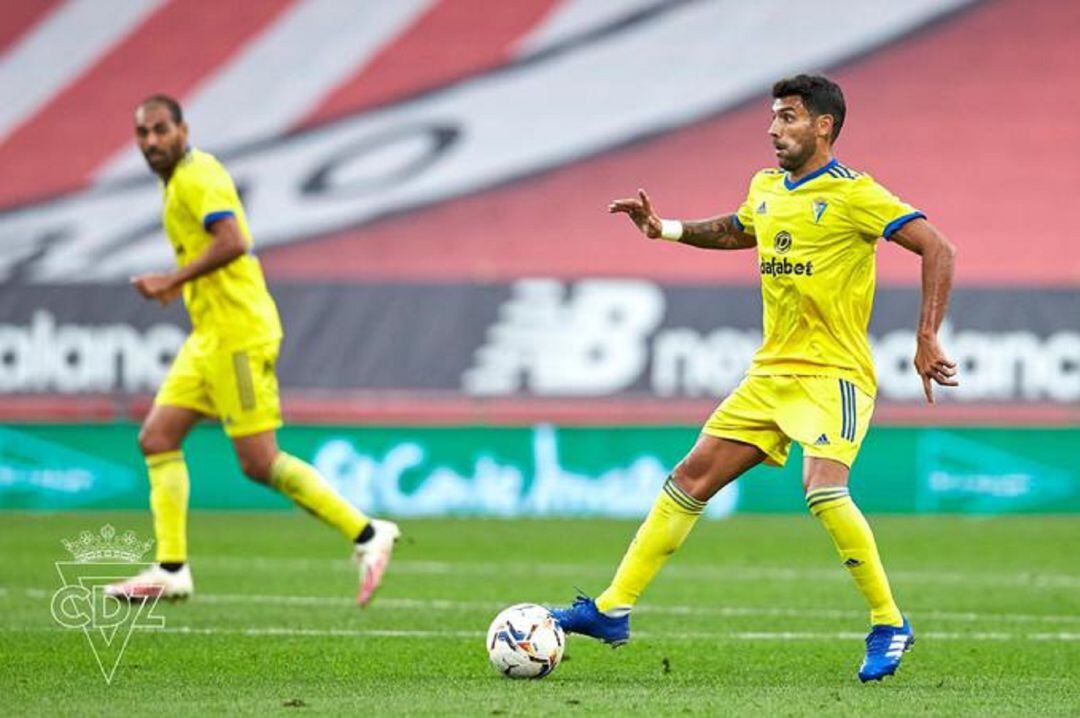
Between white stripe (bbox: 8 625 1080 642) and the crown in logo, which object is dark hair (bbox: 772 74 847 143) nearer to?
white stripe (bbox: 8 625 1080 642)

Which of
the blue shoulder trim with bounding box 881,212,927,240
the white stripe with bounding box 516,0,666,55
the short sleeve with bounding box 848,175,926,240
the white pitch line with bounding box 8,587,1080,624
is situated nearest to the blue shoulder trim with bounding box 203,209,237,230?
→ the white pitch line with bounding box 8,587,1080,624

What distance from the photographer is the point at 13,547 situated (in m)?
14.4

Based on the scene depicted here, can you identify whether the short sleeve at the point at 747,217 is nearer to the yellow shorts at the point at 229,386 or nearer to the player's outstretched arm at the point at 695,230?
the player's outstretched arm at the point at 695,230

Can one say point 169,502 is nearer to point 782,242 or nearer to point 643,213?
point 643,213

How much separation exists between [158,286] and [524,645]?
8.81 ft

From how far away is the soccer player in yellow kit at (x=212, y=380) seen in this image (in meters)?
9.98

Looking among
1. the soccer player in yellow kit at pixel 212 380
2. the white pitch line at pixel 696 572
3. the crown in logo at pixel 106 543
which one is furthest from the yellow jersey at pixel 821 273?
the crown in logo at pixel 106 543

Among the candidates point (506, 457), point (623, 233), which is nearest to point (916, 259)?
point (623, 233)

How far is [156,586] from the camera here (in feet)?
32.9

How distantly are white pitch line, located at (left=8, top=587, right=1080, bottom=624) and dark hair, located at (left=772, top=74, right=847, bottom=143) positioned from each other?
3378mm

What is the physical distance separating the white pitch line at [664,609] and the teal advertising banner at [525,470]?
725 cm

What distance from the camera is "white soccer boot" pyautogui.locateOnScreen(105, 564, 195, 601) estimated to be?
999cm

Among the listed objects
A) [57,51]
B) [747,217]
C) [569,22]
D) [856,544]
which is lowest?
[856,544]

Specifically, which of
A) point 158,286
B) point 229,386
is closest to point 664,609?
point 229,386
